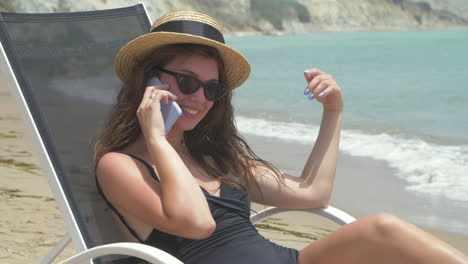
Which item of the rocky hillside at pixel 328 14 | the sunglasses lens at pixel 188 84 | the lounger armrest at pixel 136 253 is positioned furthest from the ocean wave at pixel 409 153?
the rocky hillside at pixel 328 14

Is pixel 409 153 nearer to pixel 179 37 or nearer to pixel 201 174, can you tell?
pixel 201 174

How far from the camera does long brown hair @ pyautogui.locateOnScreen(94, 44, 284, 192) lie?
2.34m

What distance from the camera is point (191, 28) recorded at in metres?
2.29

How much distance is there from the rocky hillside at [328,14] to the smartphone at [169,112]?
5315 centimetres

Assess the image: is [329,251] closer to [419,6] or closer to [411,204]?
[411,204]

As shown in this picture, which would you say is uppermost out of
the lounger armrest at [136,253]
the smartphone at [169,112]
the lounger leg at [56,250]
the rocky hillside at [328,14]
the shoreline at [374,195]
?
the smartphone at [169,112]

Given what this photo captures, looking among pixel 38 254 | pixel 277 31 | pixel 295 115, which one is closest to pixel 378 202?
pixel 38 254

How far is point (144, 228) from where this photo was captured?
225cm

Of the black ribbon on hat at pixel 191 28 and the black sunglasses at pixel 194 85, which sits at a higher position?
the black ribbon on hat at pixel 191 28

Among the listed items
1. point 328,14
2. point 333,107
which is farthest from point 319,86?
point 328,14

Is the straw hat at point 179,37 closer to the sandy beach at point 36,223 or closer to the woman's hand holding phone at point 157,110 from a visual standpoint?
the woman's hand holding phone at point 157,110

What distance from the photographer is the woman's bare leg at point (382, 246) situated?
203 cm

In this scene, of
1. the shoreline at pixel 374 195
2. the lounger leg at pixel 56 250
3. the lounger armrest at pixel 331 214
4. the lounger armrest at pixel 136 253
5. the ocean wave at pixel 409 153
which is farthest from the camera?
the ocean wave at pixel 409 153

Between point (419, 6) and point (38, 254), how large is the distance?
10159 centimetres
